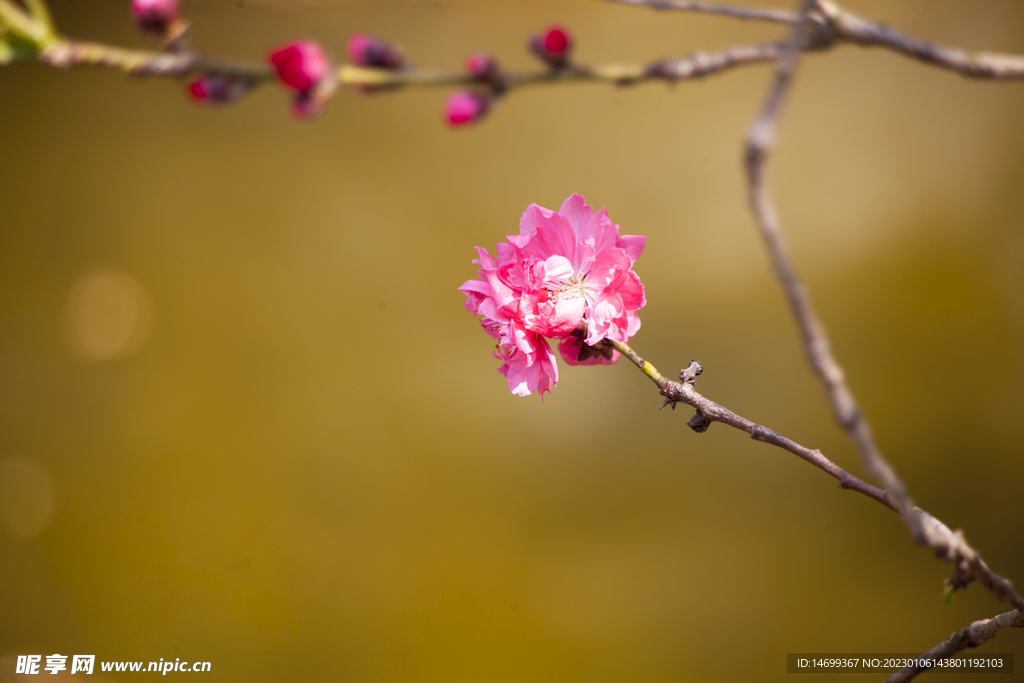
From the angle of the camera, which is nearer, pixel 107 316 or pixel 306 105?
pixel 306 105

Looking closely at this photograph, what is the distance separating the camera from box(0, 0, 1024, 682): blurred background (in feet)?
5.03

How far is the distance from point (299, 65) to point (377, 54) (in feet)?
0.21

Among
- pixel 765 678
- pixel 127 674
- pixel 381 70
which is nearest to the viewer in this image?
pixel 381 70

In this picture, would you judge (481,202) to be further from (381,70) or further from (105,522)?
(105,522)

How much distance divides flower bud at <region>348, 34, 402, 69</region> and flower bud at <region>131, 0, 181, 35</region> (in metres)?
0.11

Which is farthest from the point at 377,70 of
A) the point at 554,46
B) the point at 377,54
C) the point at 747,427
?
the point at 747,427

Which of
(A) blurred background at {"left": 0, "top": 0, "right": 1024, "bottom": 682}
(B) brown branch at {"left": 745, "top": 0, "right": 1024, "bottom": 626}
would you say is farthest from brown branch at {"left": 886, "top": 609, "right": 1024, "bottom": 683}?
(A) blurred background at {"left": 0, "top": 0, "right": 1024, "bottom": 682}

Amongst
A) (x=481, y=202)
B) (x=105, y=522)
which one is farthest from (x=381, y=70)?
(x=105, y=522)

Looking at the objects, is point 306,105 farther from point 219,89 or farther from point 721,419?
point 721,419

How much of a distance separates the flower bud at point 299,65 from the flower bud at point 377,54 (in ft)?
0.15

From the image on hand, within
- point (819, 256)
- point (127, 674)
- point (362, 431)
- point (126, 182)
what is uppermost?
point (126, 182)

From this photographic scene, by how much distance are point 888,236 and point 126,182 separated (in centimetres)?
214

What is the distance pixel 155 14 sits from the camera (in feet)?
1.18

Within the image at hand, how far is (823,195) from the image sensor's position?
155 cm
